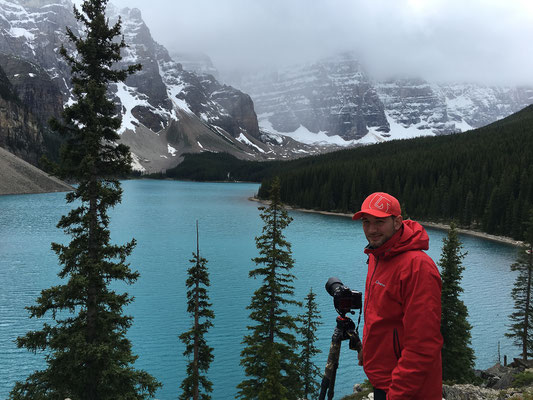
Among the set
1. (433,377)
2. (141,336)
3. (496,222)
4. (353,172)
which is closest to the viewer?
(433,377)

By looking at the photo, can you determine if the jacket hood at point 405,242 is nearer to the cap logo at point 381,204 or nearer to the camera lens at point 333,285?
the cap logo at point 381,204

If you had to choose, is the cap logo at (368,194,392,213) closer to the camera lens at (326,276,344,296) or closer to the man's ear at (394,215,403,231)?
the man's ear at (394,215,403,231)

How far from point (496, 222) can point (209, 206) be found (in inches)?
2648

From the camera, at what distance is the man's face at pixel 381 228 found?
13.4 feet

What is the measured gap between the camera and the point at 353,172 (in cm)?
10988

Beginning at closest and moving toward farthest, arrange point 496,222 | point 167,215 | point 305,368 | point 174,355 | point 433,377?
1. point 433,377
2. point 305,368
3. point 174,355
4. point 496,222
5. point 167,215

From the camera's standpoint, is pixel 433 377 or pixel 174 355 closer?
pixel 433 377

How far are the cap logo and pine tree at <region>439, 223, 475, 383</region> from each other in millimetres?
16047

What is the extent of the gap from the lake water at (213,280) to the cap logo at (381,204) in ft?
57.8

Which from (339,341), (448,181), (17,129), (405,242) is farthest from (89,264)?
(17,129)

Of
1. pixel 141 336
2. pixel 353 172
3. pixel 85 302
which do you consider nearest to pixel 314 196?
pixel 353 172

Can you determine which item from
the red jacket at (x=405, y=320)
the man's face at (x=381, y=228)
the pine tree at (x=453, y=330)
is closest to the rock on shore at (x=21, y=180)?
the pine tree at (x=453, y=330)

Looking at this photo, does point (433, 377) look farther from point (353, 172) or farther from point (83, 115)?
point (353, 172)

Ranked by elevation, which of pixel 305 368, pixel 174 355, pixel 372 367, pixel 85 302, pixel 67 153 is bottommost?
pixel 174 355
